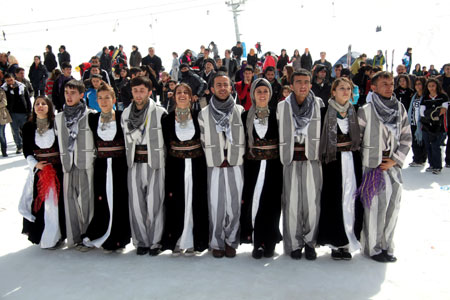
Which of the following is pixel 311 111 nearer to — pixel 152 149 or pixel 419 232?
pixel 152 149

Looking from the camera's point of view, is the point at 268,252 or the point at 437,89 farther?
the point at 437,89

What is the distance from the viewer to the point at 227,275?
3137mm

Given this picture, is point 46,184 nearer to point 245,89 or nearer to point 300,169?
point 300,169

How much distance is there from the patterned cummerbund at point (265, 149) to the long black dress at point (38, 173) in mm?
1906

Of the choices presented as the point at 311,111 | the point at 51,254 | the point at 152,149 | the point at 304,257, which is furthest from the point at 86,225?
the point at 311,111

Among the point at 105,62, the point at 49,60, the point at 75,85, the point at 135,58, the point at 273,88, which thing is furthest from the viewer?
the point at 49,60

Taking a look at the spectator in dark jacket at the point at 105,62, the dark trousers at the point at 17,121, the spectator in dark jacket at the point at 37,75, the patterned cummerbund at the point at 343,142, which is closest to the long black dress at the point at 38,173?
the patterned cummerbund at the point at 343,142

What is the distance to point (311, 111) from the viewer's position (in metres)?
3.25

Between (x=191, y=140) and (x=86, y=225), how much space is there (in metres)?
1.37

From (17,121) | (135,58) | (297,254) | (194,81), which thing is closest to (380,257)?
(297,254)

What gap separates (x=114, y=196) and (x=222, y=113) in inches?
50.6

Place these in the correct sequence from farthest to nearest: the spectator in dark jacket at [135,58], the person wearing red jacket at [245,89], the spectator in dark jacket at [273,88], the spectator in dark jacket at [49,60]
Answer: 1. the spectator in dark jacket at [49,60]
2. the spectator in dark jacket at [135,58]
3. the person wearing red jacket at [245,89]
4. the spectator in dark jacket at [273,88]

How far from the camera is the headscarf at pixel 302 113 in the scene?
3230 millimetres

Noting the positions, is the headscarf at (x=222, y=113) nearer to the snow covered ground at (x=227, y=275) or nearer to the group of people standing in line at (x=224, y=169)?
the group of people standing in line at (x=224, y=169)
